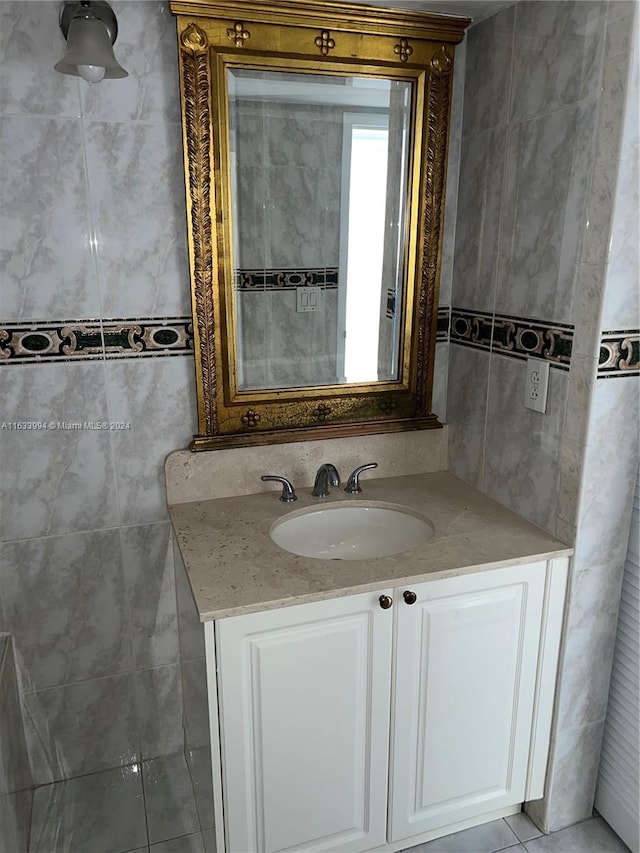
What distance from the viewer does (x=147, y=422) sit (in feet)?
5.80

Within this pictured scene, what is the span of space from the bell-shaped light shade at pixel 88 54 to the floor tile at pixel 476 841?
6.33ft

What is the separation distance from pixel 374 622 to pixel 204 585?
0.37m

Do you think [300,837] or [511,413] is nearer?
[300,837]

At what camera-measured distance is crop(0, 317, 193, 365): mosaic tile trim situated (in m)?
1.62

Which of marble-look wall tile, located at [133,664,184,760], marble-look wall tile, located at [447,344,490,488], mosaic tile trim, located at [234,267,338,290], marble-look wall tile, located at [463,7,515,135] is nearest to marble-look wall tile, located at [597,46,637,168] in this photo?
marble-look wall tile, located at [463,7,515,135]

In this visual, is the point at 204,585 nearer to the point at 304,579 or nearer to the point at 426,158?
the point at 304,579

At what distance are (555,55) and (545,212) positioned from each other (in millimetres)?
331

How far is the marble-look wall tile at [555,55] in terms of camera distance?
1.38 metres

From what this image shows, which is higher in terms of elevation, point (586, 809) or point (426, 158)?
point (426, 158)

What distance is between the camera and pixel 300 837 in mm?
1534

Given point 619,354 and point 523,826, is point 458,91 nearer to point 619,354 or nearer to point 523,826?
point 619,354

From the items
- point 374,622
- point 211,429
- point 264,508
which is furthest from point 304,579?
point 211,429

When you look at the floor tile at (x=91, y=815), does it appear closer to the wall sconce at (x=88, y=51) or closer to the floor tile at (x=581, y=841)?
the floor tile at (x=581, y=841)

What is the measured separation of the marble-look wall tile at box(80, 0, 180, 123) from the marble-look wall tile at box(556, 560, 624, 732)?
1.50m
